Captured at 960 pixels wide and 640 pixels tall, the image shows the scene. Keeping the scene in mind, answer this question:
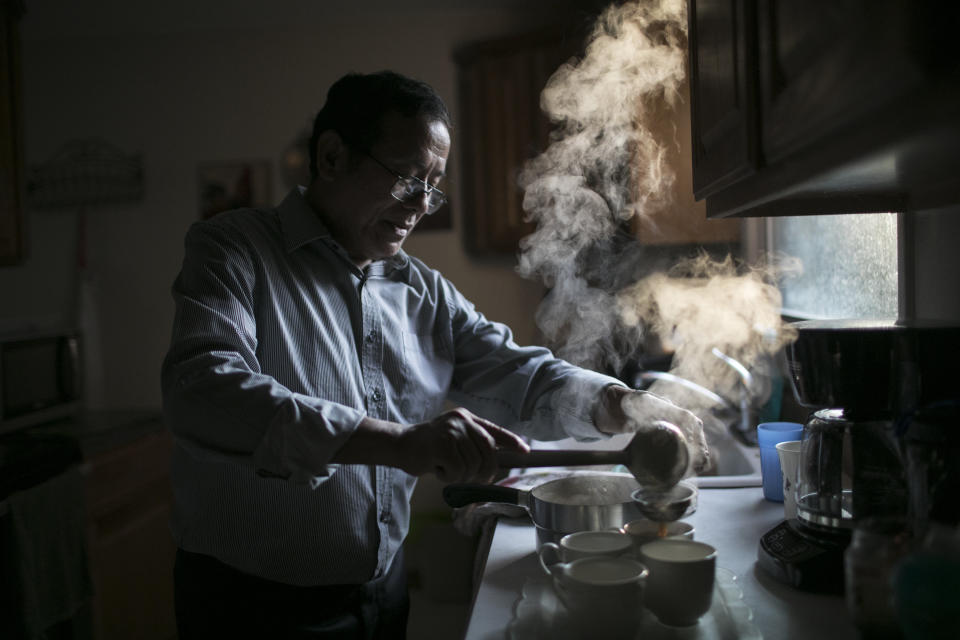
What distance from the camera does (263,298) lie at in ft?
4.56

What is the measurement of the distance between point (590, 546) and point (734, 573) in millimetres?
260

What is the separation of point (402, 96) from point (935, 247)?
3.50ft

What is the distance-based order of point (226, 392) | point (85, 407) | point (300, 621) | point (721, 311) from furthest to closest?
point (85, 407) → point (721, 311) → point (300, 621) → point (226, 392)

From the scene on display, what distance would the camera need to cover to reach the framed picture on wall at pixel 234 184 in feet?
11.2

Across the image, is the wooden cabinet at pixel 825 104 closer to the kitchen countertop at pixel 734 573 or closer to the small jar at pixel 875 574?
the small jar at pixel 875 574

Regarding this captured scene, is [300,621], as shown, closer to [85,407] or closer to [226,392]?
[226,392]

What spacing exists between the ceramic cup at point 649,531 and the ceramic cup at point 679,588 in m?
0.11

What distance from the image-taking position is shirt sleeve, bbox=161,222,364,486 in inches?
40.8

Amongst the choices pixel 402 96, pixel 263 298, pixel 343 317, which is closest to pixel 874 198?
pixel 402 96

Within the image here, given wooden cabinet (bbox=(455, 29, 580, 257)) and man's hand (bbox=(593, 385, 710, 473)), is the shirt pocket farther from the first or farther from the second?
wooden cabinet (bbox=(455, 29, 580, 257))

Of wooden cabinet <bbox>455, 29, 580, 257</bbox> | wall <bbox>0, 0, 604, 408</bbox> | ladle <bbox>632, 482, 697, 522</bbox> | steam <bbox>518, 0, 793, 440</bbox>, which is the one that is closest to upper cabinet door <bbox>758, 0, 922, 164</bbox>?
ladle <bbox>632, 482, 697, 522</bbox>

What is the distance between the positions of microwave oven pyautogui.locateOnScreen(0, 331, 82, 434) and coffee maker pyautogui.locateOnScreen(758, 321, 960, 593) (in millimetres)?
2665

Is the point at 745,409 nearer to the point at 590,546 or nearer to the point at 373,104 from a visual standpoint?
the point at 590,546

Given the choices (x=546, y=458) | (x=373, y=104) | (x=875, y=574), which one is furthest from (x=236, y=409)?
(x=875, y=574)
